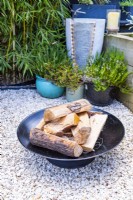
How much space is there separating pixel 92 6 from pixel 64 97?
4.04 ft

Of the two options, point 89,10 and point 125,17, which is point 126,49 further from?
point 125,17

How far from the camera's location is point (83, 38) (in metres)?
2.99

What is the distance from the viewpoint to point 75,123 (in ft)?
5.60

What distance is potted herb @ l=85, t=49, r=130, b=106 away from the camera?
8.73 feet

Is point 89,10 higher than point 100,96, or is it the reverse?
point 89,10

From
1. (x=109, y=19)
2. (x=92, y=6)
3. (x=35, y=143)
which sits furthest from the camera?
(x=92, y=6)

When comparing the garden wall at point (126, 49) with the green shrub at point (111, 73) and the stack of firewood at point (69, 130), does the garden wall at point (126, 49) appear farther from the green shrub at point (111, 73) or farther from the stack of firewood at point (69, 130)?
the stack of firewood at point (69, 130)

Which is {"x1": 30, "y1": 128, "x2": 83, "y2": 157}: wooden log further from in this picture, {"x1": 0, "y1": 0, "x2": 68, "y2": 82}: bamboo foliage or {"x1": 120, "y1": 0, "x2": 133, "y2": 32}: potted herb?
{"x1": 120, "y1": 0, "x2": 133, "y2": 32}: potted herb

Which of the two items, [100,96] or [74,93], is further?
[74,93]

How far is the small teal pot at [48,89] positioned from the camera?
9.70 feet

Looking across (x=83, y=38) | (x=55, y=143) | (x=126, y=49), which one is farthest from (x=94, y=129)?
(x=83, y=38)

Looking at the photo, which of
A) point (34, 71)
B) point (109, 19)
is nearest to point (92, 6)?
point (109, 19)

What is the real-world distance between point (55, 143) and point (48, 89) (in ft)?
4.62

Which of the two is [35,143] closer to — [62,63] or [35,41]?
[62,63]
